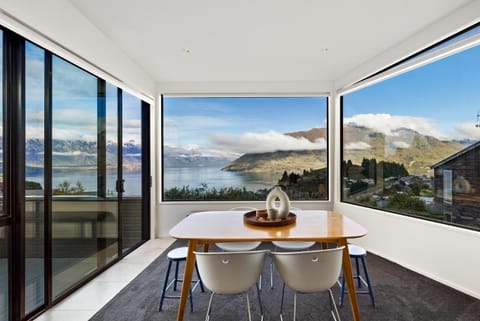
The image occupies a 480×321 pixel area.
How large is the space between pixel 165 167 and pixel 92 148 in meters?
1.82

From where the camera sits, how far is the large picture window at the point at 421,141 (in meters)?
2.76

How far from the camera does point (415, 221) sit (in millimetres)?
3211

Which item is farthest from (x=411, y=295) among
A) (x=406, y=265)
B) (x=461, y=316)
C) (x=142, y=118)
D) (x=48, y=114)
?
(x=142, y=118)

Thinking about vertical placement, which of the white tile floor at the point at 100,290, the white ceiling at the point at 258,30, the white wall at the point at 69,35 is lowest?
the white tile floor at the point at 100,290

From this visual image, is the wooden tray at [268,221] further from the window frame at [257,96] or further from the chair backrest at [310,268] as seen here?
the window frame at [257,96]

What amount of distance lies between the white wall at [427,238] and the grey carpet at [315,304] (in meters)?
0.19

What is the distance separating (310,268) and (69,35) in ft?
9.26

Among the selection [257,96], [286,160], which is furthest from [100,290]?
[257,96]

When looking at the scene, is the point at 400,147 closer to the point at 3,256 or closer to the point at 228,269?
the point at 228,269

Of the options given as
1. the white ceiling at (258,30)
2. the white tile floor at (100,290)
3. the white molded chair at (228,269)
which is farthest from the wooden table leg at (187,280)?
the white ceiling at (258,30)

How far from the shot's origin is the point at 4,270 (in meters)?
1.96

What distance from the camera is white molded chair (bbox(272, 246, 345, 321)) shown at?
1.80 meters

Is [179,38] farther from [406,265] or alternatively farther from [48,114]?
[406,265]

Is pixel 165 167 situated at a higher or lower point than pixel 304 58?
lower
